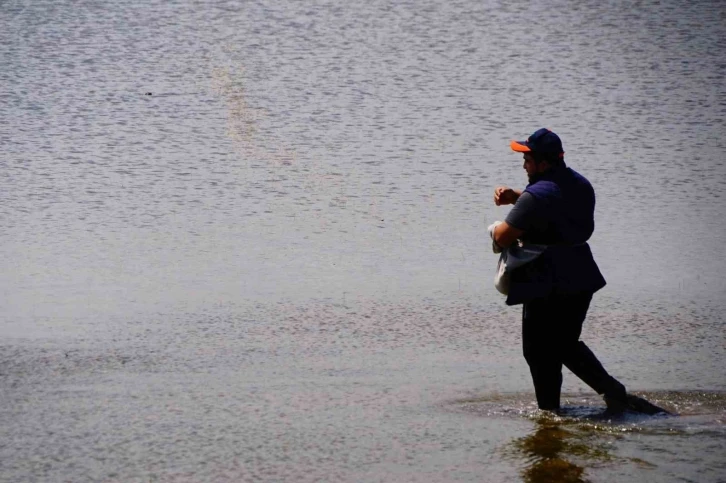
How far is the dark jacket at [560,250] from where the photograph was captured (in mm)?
6152

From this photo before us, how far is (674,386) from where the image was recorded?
679cm

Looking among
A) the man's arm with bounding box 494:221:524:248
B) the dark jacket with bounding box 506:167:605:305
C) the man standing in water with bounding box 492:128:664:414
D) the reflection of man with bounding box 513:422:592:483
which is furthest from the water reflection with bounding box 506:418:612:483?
the man's arm with bounding box 494:221:524:248

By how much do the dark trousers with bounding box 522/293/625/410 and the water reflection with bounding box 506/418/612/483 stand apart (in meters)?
0.18

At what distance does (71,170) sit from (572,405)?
6169 mm

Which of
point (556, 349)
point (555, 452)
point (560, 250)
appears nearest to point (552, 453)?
point (555, 452)

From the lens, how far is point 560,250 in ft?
20.3

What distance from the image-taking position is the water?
19.7 ft

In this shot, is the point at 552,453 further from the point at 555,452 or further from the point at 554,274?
the point at 554,274

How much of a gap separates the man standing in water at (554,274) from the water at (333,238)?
7.8 inches

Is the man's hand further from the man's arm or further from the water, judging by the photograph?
the water

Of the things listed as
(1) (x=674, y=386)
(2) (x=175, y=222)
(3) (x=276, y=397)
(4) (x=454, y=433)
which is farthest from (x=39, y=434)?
(2) (x=175, y=222)

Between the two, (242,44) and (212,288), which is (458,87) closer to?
(242,44)

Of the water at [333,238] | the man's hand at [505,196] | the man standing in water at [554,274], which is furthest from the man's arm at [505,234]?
the water at [333,238]

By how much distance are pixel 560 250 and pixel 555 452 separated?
3.15ft
